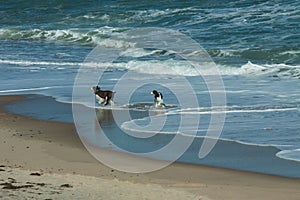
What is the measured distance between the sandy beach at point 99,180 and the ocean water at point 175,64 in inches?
21.1

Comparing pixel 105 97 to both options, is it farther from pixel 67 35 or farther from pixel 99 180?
pixel 67 35

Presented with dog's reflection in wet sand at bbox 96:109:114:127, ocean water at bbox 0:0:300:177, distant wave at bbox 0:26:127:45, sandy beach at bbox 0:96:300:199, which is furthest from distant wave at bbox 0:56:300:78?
sandy beach at bbox 0:96:300:199

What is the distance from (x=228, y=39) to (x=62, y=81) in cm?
811

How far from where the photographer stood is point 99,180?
7.56 m

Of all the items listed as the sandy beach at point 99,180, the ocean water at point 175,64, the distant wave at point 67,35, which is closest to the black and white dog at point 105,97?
the ocean water at point 175,64

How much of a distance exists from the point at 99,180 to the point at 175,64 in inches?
431

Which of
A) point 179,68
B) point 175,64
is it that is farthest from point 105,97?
point 175,64

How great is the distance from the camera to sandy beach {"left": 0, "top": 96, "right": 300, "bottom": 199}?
6945 mm

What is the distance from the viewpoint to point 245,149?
30.4 feet

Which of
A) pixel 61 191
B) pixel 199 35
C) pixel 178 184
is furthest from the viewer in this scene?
pixel 199 35

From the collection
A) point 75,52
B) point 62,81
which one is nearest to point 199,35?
point 75,52

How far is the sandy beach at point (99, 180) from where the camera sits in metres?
6.95

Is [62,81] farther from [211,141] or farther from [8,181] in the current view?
[8,181]

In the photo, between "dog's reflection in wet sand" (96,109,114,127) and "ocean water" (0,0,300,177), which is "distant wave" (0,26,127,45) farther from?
"dog's reflection in wet sand" (96,109,114,127)
